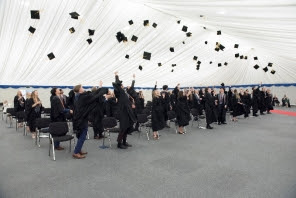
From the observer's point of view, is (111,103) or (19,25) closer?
(19,25)

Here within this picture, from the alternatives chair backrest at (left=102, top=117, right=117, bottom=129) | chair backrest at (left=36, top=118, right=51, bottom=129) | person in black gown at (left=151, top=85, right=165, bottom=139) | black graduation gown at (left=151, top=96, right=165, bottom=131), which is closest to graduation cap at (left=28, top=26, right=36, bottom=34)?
chair backrest at (left=36, top=118, right=51, bottom=129)

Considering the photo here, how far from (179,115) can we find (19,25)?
464 centimetres

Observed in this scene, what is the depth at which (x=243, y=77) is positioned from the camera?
1622 centimetres

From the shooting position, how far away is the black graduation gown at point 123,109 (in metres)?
4.74

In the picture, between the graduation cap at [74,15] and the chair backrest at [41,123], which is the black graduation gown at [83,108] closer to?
the chair backrest at [41,123]

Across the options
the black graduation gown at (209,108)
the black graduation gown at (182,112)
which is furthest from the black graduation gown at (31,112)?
the black graduation gown at (209,108)

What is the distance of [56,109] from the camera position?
4762 millimetres

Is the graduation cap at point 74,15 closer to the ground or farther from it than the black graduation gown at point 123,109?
farther from it

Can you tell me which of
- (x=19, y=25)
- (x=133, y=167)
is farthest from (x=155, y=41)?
(x=133, y=167)

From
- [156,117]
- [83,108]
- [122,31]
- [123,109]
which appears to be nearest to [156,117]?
[156,117]

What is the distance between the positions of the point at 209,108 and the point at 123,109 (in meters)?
3.64

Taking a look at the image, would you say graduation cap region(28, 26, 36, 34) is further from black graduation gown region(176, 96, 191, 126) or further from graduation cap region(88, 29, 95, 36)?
black graduation gown region(176, 96, 191, 126)

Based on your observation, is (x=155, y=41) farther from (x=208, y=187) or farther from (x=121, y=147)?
(x=208, y=187)

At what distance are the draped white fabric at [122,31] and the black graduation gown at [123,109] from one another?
1.81m
